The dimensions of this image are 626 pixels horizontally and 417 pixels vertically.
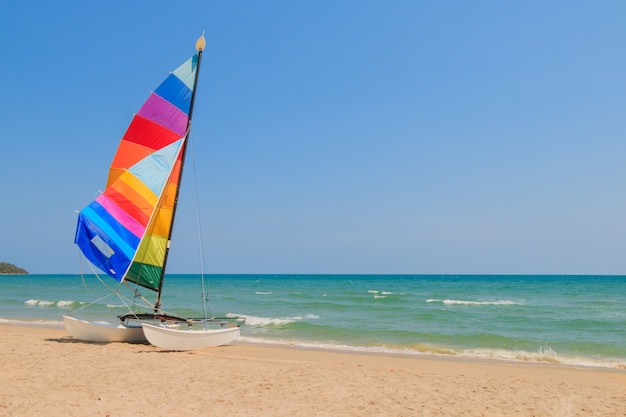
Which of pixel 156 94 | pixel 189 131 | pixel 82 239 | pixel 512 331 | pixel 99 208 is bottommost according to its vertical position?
pixel 512 331

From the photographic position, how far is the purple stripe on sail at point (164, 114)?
13688 millimetres

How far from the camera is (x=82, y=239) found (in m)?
12.5

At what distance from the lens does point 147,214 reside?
1303 centimetres

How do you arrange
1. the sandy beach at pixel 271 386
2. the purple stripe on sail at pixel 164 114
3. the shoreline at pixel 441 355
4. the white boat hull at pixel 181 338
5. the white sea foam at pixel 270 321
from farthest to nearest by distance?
the white sea foam at pixel 270 321, the purple stripe on sail at pixel 164 114, the shoreline at pixel 441 355, the white boat hull at pixel 181 338, the sandy beach at pixel 271 386

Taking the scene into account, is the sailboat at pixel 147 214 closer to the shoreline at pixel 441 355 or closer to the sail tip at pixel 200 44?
the sail tip at pixel 200 44

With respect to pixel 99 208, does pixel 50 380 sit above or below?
below

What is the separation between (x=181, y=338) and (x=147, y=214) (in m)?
3.44

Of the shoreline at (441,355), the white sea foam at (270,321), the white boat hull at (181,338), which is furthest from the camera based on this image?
the white sea foam at (270,321)

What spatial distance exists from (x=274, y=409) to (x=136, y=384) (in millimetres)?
2753

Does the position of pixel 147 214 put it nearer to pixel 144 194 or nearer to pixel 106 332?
pixel 144 194

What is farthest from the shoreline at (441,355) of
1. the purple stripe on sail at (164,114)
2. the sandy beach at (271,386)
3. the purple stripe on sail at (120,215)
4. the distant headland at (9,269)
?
the distant headland at (9,269)

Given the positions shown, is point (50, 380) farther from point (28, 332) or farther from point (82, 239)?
point (28, 332)

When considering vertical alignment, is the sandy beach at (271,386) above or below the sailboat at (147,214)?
below

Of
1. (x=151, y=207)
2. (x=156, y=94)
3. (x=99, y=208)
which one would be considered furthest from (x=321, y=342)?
(x=156, y=94)
